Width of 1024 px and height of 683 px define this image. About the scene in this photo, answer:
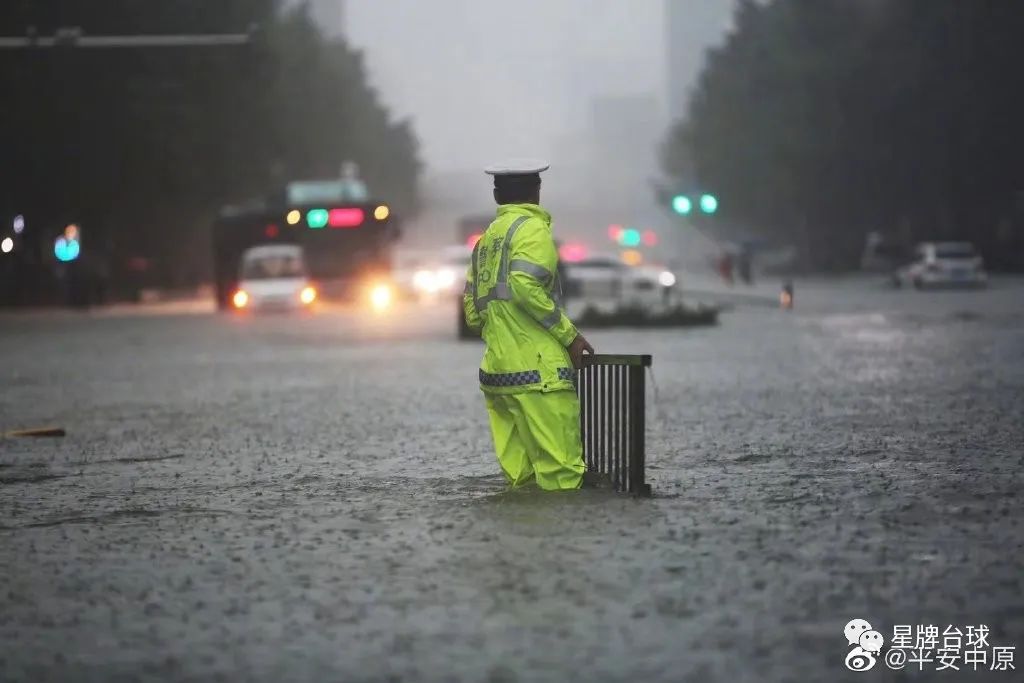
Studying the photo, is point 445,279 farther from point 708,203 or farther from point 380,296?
point 708,203

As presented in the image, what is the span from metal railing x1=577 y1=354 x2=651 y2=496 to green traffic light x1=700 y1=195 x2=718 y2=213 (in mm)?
34198

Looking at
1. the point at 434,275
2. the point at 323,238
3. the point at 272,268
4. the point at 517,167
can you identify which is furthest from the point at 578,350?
the point at 434,275

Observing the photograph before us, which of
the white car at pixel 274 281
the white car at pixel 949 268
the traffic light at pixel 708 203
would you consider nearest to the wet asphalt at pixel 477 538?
the traffic light at pixel 708 203

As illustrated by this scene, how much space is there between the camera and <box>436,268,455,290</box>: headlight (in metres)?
65.8

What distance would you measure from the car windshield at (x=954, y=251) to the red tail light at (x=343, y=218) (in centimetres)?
1633

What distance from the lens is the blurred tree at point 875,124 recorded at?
7375 cm

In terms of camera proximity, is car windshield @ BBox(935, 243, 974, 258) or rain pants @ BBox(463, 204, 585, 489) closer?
rain pants @ BBox(463, 204, 585, 489)

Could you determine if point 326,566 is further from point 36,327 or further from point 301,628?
point 36,327

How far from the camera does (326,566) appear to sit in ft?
28.0

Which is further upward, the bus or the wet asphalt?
Answer: the bus

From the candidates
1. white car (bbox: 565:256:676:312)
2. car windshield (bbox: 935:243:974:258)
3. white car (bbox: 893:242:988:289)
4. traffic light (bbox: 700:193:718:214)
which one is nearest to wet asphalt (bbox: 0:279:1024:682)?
traffic light (bbox: 700:193:718:214)

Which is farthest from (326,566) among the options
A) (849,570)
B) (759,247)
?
(759,247)

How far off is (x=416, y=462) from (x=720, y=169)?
9167 cm

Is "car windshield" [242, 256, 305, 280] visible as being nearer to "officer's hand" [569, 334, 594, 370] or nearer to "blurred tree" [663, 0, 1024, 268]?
"blurred tree" [663, 0, 1024, 268]
